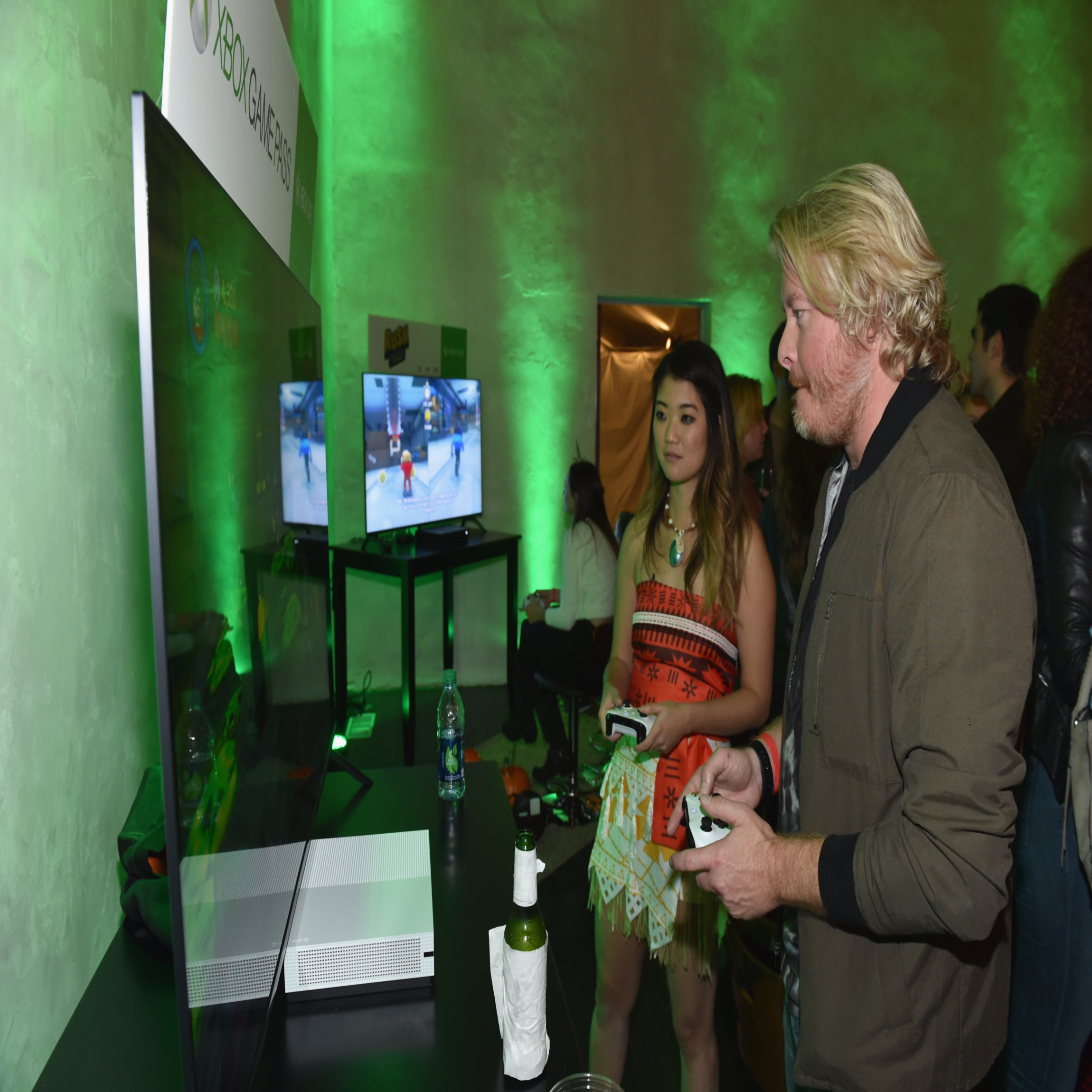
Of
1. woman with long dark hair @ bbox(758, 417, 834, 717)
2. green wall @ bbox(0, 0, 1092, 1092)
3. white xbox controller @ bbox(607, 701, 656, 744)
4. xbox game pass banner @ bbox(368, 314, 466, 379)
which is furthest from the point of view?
green wall @ bbox(0, 0, 1092, 1092)

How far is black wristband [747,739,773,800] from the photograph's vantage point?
1.44m

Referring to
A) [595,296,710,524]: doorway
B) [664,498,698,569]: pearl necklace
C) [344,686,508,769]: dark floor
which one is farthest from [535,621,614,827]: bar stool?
[595,296,710,524]: doorway

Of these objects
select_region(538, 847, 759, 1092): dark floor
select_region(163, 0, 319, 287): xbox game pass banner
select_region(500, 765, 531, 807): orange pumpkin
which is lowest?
select_region(538, 847, 759, 1092): dark floor

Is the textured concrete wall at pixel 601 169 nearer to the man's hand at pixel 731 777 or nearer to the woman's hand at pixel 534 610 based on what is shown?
the woman's hand at pixel 534 610

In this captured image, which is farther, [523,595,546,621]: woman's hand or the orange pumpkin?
[523,595,546,621]: woman's hand

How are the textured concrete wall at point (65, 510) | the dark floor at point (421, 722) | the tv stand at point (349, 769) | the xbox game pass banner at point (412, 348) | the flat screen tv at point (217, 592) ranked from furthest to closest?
the xbox game pass banner at point (412, 348) < the dark floor at point (421, 722) < the tv stand at point (349, 769) < the textured concrete wall at point (65, 510) < the flat screen tv at point (217, 592)

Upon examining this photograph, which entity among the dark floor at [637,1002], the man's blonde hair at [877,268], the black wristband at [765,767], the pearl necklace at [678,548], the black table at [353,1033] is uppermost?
the man's blonde hair at [877,268]

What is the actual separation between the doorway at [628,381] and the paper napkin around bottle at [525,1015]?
17.6 ft

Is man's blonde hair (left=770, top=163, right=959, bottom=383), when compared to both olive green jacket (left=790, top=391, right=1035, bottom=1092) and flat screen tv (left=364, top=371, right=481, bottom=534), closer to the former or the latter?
olive green jacket (left=790, top=391, right=1035, bottom=1092)

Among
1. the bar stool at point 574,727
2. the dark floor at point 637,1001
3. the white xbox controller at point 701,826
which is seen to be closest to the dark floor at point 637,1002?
the dark floor at point 637,1001

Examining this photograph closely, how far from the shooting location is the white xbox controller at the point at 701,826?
1.10m

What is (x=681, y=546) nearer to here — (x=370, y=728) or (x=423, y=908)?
(x=423, y=908)

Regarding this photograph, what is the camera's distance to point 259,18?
169cm

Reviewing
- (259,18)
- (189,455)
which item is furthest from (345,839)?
(259,18)
